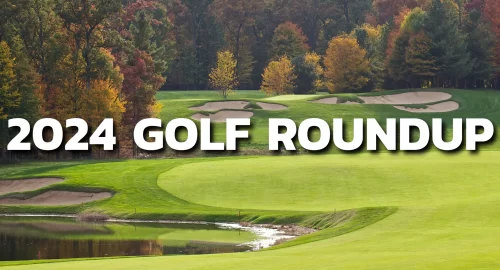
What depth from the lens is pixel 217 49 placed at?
133000 mm

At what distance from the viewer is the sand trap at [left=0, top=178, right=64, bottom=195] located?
170 ft

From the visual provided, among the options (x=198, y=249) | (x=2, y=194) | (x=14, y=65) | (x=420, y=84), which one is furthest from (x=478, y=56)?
(x=198, y=249)

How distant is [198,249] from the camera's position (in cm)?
3569

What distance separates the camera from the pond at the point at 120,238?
35.3m

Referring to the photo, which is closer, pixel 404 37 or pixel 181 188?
pixel 181 188

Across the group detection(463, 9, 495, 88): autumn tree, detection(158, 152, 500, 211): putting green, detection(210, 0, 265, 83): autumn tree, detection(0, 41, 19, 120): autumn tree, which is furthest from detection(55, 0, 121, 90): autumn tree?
detection(210, 0, 265, 83): autumn tree

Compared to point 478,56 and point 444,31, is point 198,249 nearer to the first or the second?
point 444,31

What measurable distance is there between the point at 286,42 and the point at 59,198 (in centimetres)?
8302

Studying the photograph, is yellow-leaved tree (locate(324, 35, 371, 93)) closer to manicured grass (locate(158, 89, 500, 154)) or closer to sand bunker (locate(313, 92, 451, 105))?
manicured grass (locate(158, 89, 500, 154))

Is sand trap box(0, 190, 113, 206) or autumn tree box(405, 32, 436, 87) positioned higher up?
autumn tree box(405, 32, 436, 87)

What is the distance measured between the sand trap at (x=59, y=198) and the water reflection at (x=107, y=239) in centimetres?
394

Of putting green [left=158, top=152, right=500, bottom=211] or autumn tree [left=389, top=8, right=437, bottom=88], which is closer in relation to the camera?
putting green [left=158, top=152, right=500, bottom=211]

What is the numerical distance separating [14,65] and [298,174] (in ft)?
73.4

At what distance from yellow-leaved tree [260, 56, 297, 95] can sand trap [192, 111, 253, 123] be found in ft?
82.2
